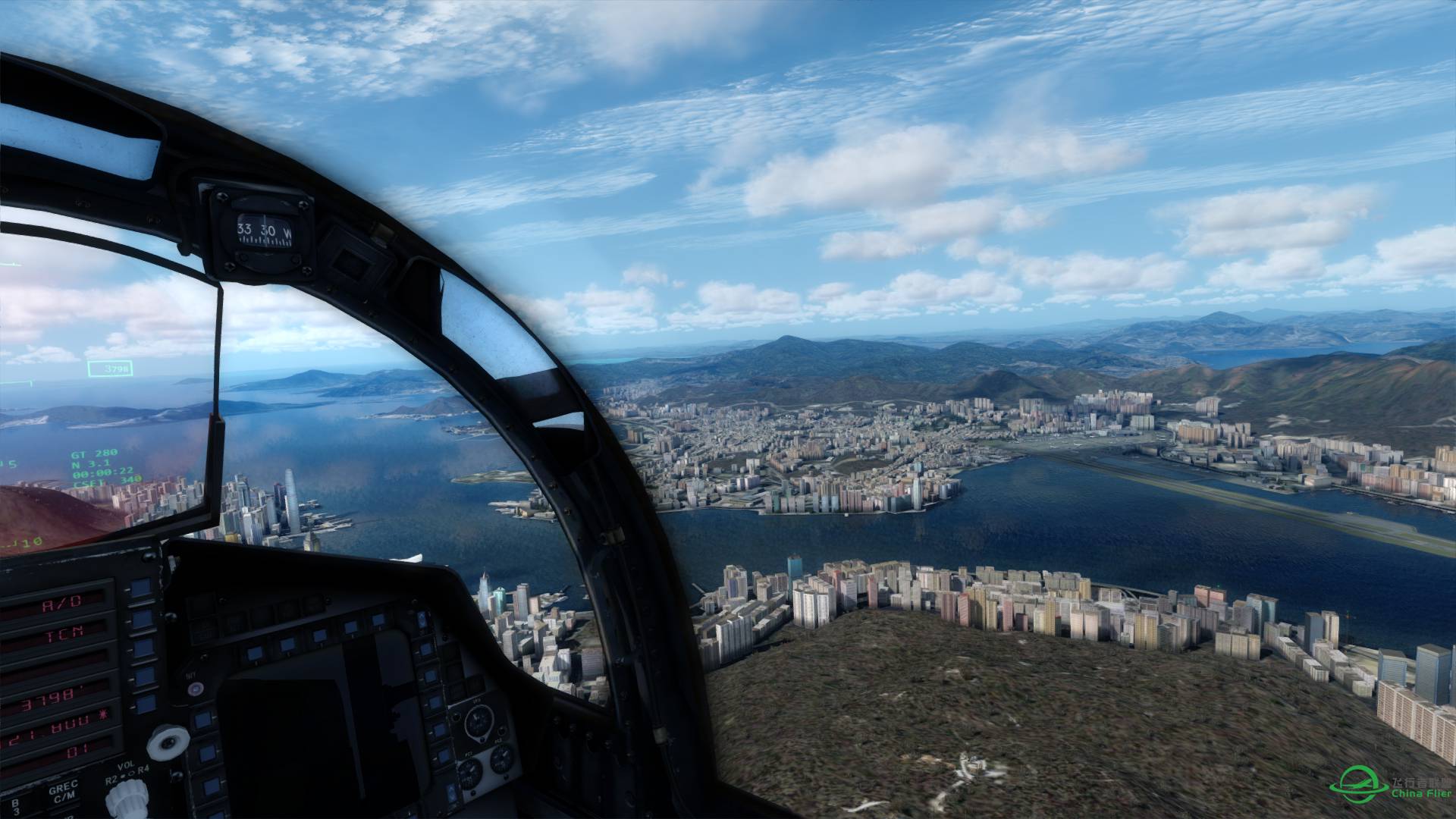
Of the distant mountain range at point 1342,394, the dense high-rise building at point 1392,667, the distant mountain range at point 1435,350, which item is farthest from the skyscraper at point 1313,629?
the distant mountain range at point 1435,350

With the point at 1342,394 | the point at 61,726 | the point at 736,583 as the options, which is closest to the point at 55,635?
the point at 61,726

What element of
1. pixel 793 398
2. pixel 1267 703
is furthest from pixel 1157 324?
pixel 1267 703

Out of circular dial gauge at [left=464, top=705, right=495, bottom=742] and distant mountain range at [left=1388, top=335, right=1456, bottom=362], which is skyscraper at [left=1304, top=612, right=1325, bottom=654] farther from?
circular dial gauge at [left=464, top=705, right=495, bottom=742]

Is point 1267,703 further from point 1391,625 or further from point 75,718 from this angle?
point 75,718

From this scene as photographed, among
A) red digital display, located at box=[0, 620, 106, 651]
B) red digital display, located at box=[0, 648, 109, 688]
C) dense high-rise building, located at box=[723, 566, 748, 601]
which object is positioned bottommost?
dense high-rise building, located at box=[723, 566, 748, 601]

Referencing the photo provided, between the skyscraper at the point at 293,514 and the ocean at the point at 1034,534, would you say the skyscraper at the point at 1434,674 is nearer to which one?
the ocean at the point at 1034,534

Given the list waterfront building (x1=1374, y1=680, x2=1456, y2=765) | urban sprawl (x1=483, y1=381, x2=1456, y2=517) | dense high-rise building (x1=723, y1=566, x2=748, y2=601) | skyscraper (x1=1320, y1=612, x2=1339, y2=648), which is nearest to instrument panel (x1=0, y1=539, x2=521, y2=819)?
dense high-rise building (x1=723, y1=566, x2=748, y2=601)

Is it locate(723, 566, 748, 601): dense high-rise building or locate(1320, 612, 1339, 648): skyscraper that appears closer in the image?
locate(1320, 612, 1339, 648): skyscraper
